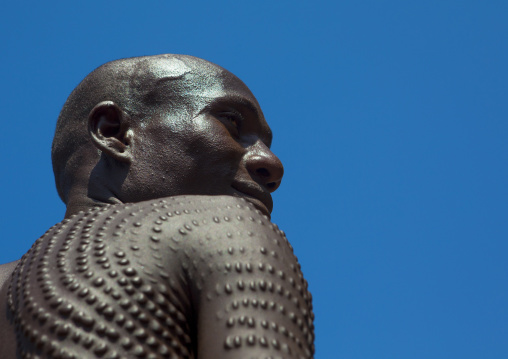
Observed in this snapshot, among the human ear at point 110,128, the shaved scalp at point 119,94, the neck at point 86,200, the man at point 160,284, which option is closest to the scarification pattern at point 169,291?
the man at point 160,284

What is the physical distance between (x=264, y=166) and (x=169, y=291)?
1440 mm

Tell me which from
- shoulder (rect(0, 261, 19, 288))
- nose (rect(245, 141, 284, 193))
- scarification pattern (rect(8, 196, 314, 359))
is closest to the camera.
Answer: scarification pattern (rect(8, 196, 314, 359))

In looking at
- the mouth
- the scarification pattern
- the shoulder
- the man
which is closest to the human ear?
the man

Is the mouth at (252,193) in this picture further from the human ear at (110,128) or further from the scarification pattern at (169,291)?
the scarification pattern at (169,291)

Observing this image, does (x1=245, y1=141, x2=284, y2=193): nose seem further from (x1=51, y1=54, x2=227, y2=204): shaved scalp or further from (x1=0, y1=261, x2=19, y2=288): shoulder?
(x1=0, y1=261, x2=19, y2=288): shoulder

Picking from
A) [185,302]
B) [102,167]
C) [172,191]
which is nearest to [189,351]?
[185,302]

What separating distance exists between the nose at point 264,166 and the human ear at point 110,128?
0.65m

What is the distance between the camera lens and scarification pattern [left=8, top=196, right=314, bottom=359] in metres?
2.68

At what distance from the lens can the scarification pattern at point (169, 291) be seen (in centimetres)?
268

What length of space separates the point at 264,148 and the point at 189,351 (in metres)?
1.65

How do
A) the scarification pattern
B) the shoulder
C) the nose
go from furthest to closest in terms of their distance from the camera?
the nose, the shoulder, the scarification pattern

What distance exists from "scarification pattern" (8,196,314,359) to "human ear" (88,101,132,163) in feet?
3.11

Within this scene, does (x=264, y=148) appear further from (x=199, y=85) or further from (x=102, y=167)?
(x=102, y=167)

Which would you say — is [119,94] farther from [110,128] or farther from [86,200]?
[86,200]
